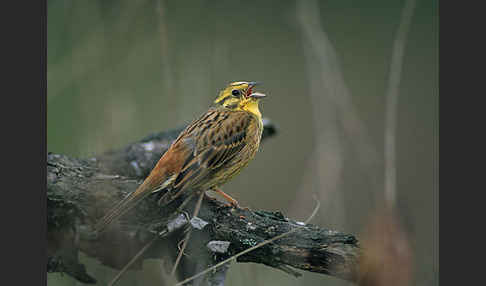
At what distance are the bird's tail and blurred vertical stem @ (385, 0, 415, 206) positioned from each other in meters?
1.68

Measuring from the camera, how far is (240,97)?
14.9 feet

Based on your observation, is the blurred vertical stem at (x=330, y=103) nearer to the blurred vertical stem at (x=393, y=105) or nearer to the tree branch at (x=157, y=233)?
the blurred vertical stem at (x=393, y=105)

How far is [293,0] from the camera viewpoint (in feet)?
15.4

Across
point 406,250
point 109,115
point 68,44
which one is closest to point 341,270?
point 406,250

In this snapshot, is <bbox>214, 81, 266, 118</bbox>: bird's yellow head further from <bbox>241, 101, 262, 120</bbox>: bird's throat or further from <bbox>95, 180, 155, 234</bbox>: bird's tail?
<bbox>95, 180, 155, 234</bbox>: bird's tail

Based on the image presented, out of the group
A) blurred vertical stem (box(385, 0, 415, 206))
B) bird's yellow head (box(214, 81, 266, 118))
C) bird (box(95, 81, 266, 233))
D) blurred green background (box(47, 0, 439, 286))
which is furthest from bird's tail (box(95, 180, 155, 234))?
blurred vertical stem (box(385, 0, 415, 206))

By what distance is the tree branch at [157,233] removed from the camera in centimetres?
351

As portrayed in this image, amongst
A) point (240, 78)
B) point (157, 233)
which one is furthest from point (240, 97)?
point (157, 233)

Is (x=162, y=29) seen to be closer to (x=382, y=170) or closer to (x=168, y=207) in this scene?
(x=168, y=207)

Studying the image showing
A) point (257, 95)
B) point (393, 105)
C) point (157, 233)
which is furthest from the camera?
point (257, 95)

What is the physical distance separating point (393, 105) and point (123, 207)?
195cm

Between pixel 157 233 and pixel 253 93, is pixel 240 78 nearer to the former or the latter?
pixel 253 93

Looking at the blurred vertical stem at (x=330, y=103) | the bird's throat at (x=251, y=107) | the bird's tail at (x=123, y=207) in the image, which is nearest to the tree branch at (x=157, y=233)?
the bird's tail at (x=123, y=207)

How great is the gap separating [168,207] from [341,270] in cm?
132
